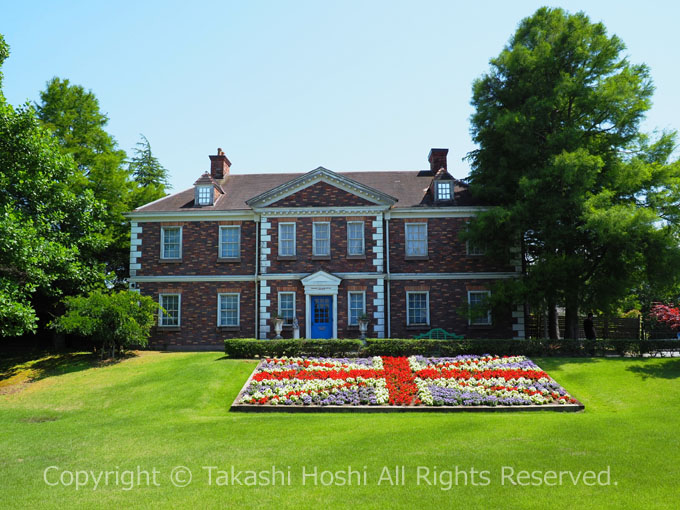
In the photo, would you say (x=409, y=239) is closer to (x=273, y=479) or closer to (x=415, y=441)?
(x=415, y=441)

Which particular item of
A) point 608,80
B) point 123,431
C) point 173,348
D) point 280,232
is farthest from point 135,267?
point 608,80

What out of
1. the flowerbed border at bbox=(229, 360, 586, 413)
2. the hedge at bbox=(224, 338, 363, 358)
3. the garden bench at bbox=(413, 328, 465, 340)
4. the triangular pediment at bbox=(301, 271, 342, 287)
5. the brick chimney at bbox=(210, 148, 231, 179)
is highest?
the brick chimney at bbox=(210, 148, 231, 179)

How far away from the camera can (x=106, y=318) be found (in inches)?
885

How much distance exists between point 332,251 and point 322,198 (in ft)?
8.46

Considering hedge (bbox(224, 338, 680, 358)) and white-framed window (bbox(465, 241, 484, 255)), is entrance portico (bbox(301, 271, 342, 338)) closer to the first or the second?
hedge (bbox(224, 338, 680, 358))

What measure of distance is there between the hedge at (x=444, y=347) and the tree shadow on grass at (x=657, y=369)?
4.27 feet

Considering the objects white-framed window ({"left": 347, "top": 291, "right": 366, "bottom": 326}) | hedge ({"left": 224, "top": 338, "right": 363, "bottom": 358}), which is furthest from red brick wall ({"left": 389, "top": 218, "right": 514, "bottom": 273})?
hedge ({"left": 224, "top": 338, "right": 363, "bottom": 358})

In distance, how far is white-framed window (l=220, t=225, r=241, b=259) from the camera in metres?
26.9

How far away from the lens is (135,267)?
27.1 m

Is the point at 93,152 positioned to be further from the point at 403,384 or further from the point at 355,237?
the point at 403,384

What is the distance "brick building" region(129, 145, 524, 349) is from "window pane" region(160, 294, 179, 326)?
0.05 m

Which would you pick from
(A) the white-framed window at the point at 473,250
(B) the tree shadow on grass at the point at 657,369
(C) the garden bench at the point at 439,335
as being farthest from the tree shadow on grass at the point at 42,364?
(B) the tree shadow on grass at the point at 657,369

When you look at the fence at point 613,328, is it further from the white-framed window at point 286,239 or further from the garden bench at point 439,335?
the white-framed window at point 286,239

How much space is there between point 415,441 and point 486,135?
61.2ft
